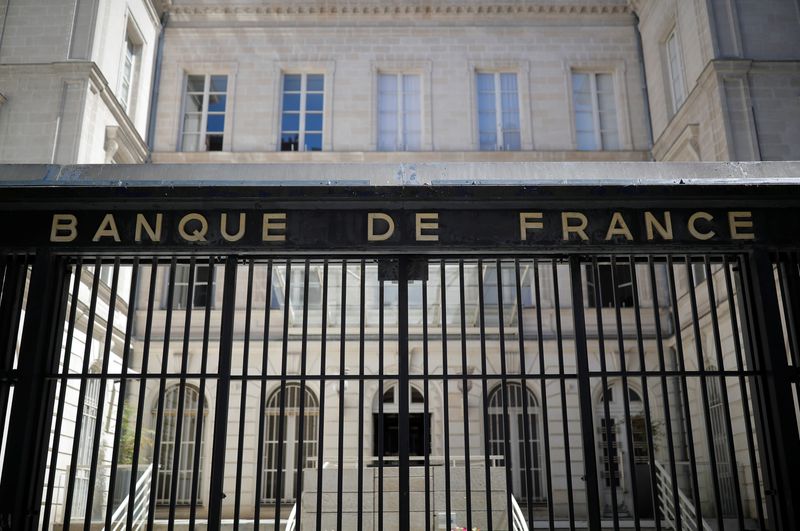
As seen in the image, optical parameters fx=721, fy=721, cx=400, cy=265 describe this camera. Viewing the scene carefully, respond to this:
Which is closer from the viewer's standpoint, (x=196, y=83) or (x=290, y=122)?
(x=290, y=122)

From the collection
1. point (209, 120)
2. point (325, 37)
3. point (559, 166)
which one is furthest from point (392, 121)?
point (559, 166)

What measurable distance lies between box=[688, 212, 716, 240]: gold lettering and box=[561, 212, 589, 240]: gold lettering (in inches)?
32.2

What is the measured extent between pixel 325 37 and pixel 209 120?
3732 millimetres

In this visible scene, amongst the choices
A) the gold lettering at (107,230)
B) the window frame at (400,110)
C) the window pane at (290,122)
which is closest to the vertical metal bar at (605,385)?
the gold lettering at (107,230)

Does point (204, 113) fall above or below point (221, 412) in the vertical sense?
above

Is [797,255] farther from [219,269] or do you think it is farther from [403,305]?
[219,269]

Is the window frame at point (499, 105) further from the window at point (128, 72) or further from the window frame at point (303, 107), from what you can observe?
the window at point (128, 72)

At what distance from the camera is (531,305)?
1759cm

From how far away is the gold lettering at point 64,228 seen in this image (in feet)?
18.8

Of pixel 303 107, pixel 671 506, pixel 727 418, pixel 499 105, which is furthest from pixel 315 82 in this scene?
pixel 727 418

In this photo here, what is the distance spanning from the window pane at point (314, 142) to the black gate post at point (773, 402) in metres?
13.7

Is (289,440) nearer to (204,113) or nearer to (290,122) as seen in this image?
(290,122)

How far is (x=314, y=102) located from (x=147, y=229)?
13.6 m

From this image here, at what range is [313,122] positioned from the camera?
18516 mm
